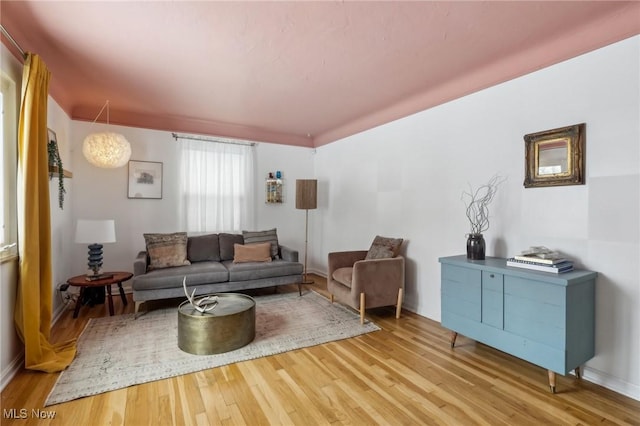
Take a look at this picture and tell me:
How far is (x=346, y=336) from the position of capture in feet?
9.53

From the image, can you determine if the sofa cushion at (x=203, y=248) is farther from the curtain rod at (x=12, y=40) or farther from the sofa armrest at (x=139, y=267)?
the curtain rod at (x=12, y=40)

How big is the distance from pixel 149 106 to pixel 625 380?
17.3 feet

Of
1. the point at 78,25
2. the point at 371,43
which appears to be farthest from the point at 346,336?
the point at 78,25

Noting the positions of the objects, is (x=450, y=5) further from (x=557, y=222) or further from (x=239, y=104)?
(x=239, y=104)

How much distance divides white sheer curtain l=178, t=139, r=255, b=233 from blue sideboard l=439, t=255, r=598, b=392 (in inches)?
137

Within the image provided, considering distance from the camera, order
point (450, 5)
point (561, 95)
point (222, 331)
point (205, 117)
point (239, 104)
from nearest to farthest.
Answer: point (450, 5), point (561, 95), point (222, 331), point (239, 104), point (205, 117)

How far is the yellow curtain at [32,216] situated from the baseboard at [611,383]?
381 cm

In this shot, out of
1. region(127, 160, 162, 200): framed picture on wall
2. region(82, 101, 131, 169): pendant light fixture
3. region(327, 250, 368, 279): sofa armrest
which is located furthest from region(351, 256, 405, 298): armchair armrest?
region(127, 160, 162, 200): framed picture on wall

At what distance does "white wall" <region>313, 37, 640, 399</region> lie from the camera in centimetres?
203

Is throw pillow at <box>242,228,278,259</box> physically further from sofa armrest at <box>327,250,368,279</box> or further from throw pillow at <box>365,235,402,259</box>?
throw pillow at <box>365,235,402,259</box>

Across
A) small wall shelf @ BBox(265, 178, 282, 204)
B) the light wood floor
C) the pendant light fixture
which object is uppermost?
the pendant light fixture

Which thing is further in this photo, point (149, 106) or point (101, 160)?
point (149, 106)

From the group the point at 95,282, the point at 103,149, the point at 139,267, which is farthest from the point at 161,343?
the point at 103,149

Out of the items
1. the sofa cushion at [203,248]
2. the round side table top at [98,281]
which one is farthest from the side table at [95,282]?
the sofa cushion at [203,248]
